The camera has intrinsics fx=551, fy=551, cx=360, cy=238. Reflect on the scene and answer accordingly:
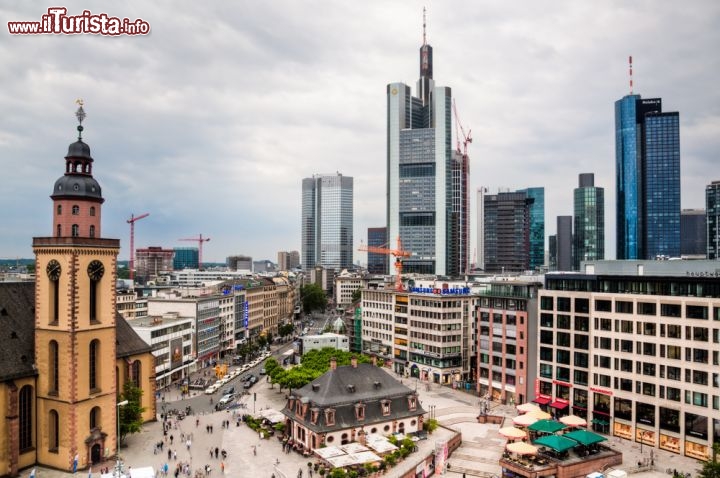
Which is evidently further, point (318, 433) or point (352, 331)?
point (352, 331)

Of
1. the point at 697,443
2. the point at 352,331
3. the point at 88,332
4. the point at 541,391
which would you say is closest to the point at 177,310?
the point at 352,331

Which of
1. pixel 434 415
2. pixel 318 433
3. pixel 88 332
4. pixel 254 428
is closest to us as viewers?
pixel 88 332

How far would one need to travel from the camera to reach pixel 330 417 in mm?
70938

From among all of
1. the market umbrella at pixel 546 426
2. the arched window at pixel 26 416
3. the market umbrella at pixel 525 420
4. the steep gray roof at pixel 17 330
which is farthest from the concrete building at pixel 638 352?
the steep gray roof at pixel 17 330

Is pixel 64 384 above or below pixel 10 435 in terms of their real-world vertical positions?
above

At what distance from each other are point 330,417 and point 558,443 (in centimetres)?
2808

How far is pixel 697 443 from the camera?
70.4 m

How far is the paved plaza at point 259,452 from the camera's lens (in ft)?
209

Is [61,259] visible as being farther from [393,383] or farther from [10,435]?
[393,383]

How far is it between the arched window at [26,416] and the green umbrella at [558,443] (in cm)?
5922

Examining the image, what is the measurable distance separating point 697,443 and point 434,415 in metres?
36.6

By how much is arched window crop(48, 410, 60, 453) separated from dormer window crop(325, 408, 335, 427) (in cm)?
3077

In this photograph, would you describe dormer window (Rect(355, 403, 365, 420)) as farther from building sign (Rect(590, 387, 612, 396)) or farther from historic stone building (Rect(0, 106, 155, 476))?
building sign (Rect(590, 387, 612, 396))

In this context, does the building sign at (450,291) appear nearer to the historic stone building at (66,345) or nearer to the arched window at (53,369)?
the historic stone building at (66,345)
